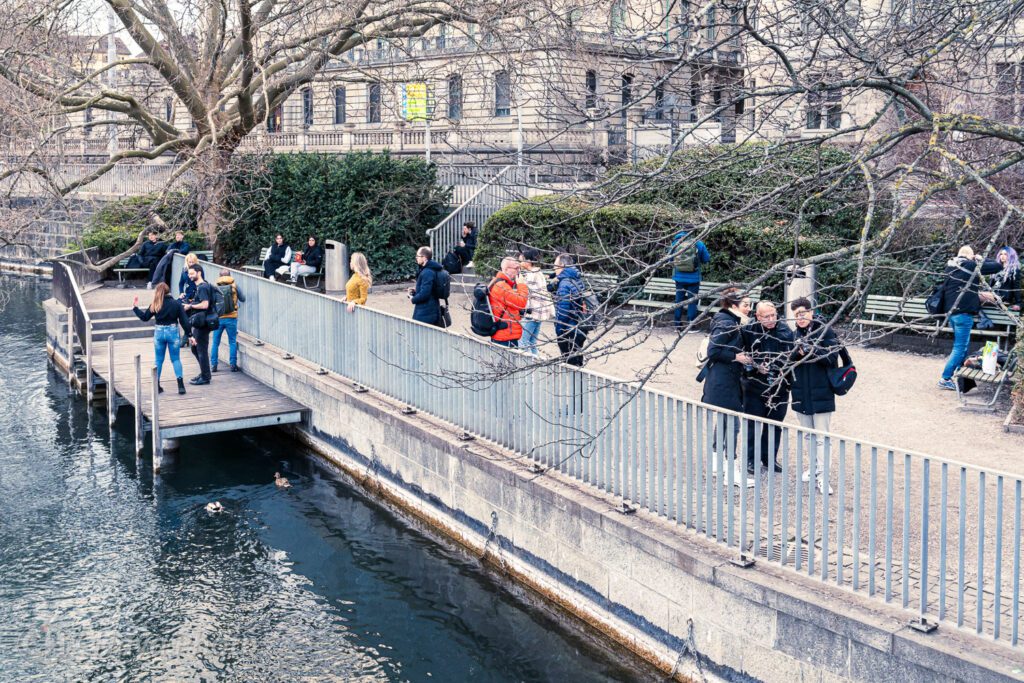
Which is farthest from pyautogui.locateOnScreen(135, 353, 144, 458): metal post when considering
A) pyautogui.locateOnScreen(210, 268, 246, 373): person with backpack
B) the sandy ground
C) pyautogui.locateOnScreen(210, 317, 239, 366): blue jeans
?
the sandy ground

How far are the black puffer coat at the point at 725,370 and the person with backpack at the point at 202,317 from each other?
9154mm

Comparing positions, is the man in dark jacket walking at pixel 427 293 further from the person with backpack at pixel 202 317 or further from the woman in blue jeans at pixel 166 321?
the person with backpack at pixel 202 317

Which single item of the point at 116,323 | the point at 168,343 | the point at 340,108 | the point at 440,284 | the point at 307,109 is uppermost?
the point at 307,109

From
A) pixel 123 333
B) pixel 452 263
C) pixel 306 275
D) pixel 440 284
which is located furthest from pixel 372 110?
pixel 440 284

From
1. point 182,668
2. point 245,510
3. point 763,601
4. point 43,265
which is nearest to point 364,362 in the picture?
point 245,510

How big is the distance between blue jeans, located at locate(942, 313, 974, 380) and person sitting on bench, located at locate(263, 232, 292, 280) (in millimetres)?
13984

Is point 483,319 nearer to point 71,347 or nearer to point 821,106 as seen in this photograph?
point 821,106

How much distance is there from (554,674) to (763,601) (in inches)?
87.7

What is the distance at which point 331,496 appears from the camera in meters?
14.4

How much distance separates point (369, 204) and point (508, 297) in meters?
13.9

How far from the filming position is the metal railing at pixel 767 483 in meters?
7.38

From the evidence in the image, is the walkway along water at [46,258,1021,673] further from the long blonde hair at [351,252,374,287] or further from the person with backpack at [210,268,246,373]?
the person with backpack at [210,268,246,373]

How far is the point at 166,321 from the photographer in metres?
16.3

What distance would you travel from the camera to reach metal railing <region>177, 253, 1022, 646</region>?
24.2ft
